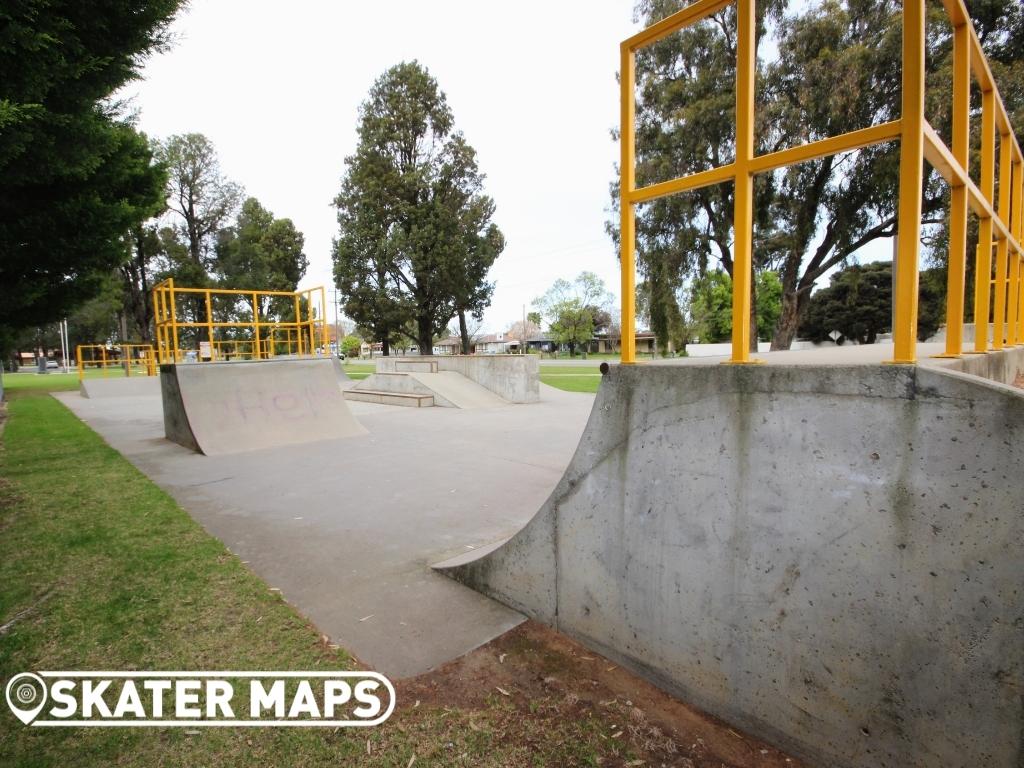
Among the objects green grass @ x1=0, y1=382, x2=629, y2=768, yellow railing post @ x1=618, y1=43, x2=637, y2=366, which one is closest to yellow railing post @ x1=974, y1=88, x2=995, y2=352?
yellow railing post @ x1=618, y1=43, x2=637, y2=366

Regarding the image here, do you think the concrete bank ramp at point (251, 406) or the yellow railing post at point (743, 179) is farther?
the concrete bank ramp at point (251, 406)

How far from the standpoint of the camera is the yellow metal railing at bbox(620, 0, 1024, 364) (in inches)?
65.7

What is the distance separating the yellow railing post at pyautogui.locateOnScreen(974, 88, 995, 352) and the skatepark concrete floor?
9.72 feet

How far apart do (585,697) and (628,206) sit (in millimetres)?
2307

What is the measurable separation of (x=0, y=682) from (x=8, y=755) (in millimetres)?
641

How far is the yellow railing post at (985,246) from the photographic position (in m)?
2.67

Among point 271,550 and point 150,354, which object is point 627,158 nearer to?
point 271,550

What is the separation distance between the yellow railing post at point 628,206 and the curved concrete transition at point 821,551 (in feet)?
0.71

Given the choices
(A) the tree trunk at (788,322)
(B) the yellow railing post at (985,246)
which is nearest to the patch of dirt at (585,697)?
(B) the yellow railing post at (985,246)

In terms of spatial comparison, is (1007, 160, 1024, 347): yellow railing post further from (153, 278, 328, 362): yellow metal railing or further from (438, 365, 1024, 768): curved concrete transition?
(153, 278, 328, 362): yellow metal railing

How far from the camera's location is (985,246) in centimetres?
280

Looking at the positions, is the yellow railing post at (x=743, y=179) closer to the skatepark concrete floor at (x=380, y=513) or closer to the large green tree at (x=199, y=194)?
the skatepark concrete floor at (x=380, y=513)

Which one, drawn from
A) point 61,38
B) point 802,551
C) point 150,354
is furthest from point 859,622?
point 150,354

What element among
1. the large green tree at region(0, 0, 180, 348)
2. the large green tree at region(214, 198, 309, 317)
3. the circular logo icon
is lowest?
the circular logo icon
